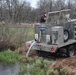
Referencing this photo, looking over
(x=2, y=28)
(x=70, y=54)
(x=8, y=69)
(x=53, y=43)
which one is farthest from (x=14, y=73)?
(x=2, y=28)

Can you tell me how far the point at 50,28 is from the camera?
1124 centimetres

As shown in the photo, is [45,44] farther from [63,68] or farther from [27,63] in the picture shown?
[63,68]

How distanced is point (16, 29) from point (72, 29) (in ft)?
14.1

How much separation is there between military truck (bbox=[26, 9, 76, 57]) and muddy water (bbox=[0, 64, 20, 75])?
1.90 m

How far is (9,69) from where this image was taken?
32.2ft

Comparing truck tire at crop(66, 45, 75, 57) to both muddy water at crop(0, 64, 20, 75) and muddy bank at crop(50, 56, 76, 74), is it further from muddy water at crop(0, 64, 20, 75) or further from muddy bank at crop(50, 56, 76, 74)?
muddy water at crop(0, 64, 20, 75)

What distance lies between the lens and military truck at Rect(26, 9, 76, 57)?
428 inches

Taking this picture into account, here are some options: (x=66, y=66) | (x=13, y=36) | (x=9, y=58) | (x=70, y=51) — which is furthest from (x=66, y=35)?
(x=13, y=36)

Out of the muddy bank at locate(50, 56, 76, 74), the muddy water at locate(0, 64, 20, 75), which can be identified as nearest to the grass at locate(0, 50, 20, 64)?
the muddy water at locate(0, 64, 20, 75)

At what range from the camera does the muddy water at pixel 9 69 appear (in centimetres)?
916

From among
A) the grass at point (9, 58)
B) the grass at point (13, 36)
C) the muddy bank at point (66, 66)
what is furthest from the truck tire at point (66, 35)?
the grass at point (13, 36)

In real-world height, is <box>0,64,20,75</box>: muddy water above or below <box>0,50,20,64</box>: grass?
below

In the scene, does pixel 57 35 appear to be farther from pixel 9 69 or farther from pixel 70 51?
pixel 9 69

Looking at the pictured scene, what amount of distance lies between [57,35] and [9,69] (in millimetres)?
2837
